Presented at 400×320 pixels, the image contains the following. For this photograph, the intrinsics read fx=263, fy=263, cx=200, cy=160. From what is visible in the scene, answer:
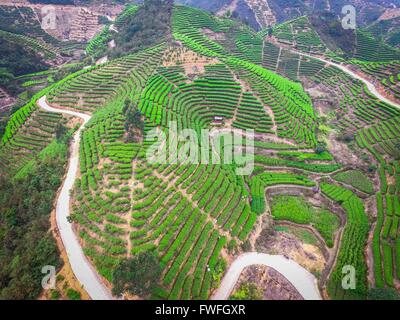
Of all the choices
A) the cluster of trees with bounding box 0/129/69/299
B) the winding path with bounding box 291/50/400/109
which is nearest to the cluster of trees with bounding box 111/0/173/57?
the cluster of trees with bounding box 0/129/69/299

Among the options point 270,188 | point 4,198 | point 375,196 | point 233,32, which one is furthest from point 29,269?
point 233,32

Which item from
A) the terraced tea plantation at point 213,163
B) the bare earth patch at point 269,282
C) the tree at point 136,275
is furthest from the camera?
the terraced tea plantation at point 213,163

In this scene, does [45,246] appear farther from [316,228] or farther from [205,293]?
[316,228]

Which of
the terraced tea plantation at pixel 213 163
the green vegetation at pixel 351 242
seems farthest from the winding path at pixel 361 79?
the green vegetation at pixel 351 242

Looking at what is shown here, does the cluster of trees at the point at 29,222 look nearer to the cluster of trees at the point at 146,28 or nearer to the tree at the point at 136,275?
the tree at the point at 136,275

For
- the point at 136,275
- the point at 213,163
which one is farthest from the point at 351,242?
the point at 136,275

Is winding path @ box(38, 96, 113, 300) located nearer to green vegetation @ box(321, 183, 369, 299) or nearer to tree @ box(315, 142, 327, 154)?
green vegetation @ box(321, 183, 369, 299)
